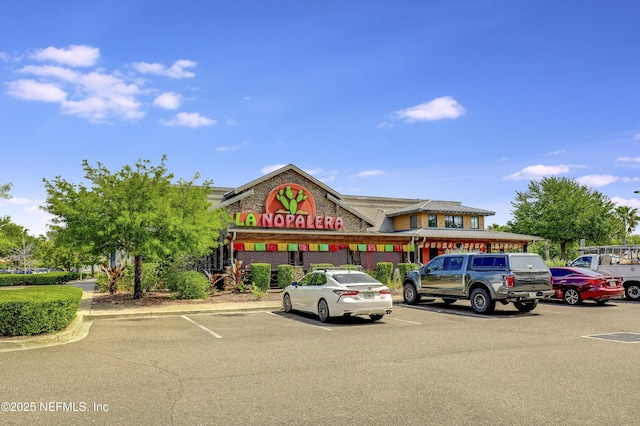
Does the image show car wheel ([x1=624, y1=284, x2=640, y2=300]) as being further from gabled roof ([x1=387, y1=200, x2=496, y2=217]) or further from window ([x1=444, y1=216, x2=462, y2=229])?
window ([x1=444, y1=216, x2=462, y2=229])

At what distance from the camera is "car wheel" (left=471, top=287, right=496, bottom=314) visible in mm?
15328

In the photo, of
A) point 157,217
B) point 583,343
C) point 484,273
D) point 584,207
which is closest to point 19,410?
point 583,343

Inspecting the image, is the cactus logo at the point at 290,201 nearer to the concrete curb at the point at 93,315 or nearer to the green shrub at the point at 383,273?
the green shrub at the point at 383,273

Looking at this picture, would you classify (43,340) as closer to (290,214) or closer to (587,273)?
(587,273)

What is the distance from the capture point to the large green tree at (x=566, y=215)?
48688 millimetres

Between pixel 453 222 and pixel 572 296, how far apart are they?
19.9 m

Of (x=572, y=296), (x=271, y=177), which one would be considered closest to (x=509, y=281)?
(x=572, y=296)

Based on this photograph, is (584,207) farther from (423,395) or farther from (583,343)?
(423,395)

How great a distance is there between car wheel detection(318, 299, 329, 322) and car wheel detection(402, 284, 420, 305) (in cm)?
609

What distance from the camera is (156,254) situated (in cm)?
1798

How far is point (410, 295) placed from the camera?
18.9 metres

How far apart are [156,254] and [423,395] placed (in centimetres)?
1397

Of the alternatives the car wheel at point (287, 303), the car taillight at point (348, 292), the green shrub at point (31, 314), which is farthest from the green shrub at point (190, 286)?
the car taillight at point (348, 292)

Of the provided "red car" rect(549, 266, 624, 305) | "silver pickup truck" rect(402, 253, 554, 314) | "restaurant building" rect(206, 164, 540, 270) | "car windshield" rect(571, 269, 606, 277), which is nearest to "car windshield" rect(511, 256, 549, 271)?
"silver pickup truck" rect(402, 253, 554, 314)
